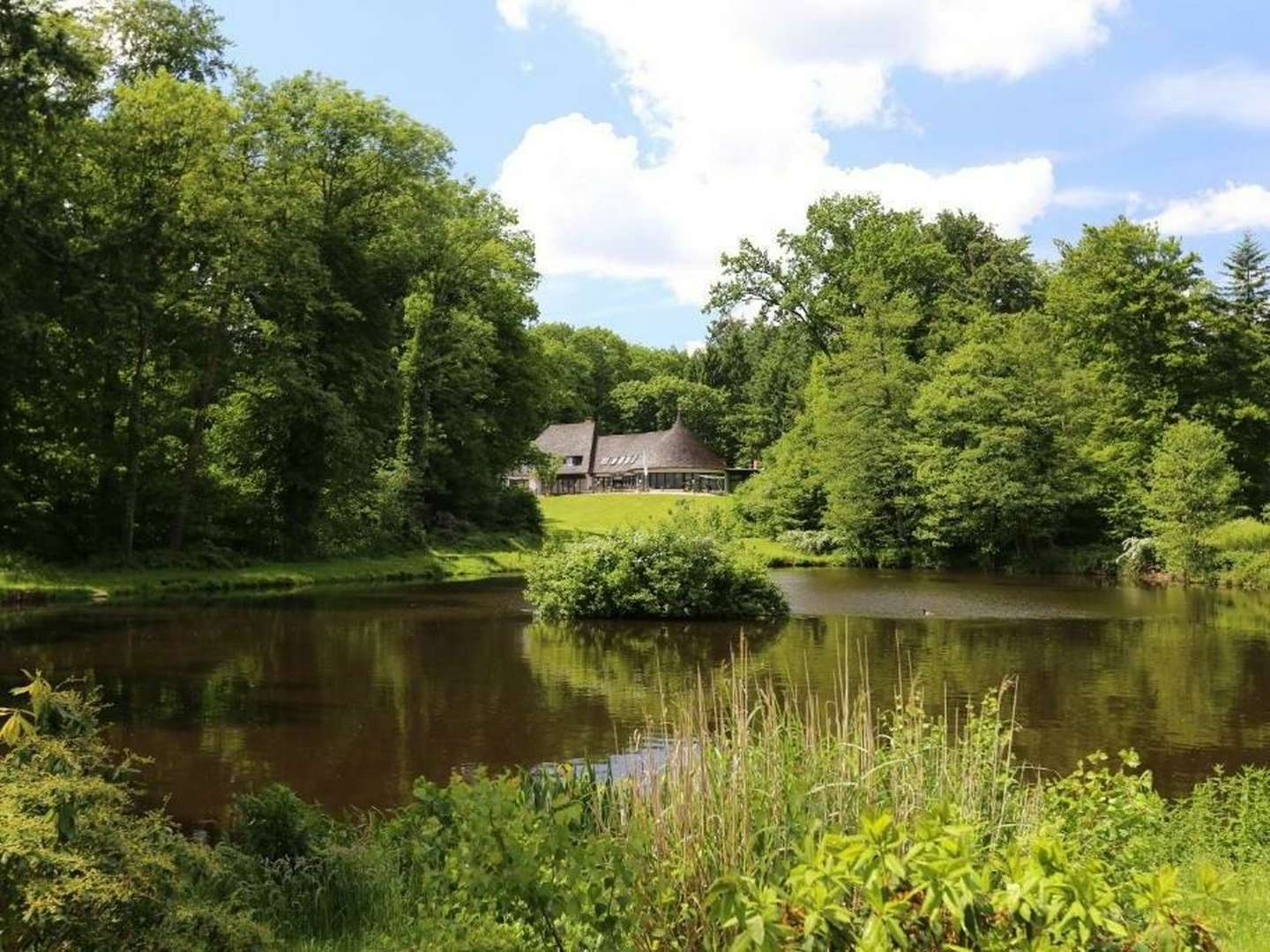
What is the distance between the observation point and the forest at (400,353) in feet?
90.4

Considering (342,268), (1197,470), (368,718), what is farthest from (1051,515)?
(368,718)

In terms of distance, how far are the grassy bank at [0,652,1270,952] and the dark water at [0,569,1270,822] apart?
2.63m

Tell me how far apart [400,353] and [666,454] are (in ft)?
132

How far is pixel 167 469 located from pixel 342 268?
978 cm

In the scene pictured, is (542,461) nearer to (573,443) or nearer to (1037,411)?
(1037,411)

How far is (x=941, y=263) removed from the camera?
59.4 metres

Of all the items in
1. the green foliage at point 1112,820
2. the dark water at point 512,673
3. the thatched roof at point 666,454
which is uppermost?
the thatched roof at point 666,454

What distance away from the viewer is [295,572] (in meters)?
32.8

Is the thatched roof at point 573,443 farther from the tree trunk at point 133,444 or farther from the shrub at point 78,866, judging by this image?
the shrub at point 78,866

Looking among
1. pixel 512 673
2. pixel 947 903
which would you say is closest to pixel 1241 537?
pixel 512 673

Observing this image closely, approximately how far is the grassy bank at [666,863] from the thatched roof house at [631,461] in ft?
243

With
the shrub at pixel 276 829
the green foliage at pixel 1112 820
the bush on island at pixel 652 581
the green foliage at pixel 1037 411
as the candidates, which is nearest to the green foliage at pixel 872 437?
the green foliage at pixel 1037 411

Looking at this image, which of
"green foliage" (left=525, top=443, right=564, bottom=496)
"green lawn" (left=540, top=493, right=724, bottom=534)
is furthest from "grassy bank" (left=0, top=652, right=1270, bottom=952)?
"green lawn" (left=540, top=493, right=724, bottom=534)

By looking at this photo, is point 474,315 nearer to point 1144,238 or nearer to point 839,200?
point 839,200
